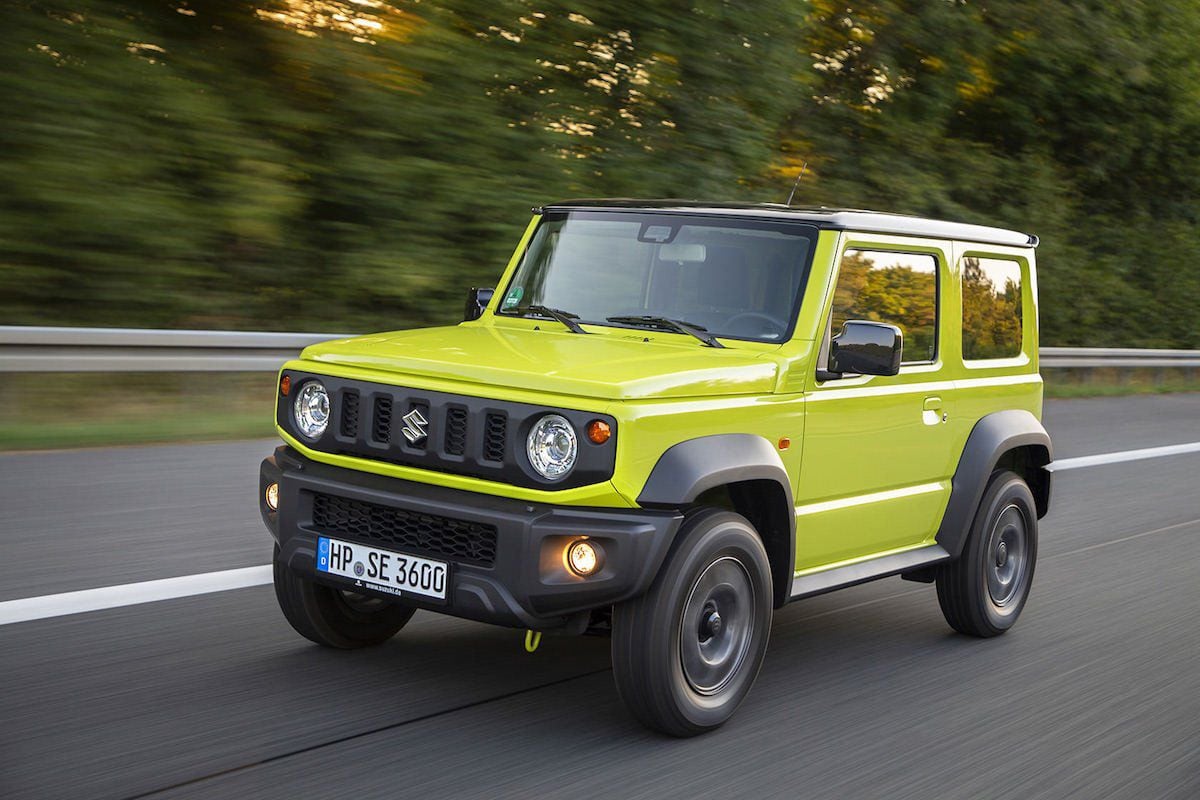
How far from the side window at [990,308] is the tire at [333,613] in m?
2.60

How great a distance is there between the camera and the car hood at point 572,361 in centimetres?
433

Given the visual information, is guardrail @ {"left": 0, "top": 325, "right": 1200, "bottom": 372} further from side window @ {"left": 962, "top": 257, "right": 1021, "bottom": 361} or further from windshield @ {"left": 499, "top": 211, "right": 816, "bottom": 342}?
side window @ {"left": 962, "top": 257, "right": 1021, "bottom": 361}

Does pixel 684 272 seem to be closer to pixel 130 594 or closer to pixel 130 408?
pixel 130 594

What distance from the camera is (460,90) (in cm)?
1321

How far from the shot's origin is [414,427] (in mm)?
4492

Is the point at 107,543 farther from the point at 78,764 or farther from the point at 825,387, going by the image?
the point at 825,387

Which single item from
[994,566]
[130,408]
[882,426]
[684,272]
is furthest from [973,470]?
[130,408]

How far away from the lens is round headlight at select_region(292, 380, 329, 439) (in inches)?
188

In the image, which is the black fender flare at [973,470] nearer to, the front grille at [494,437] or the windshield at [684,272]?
the windshield at [684,272]

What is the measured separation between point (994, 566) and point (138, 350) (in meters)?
5.91

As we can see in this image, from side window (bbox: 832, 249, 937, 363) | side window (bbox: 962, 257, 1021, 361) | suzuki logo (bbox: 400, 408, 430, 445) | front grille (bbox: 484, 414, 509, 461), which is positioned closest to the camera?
front grille (bbox: 484, 414, 509, 461)

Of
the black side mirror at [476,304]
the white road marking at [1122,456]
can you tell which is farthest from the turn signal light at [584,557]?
the white road marking at [1122,456]

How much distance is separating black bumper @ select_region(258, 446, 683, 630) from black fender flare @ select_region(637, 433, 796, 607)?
72 mm

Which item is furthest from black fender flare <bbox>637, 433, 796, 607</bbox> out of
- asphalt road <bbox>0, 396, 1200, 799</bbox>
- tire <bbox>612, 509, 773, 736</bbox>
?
asphalt road <bbox>0, 396, 1200, 799</bbox>
